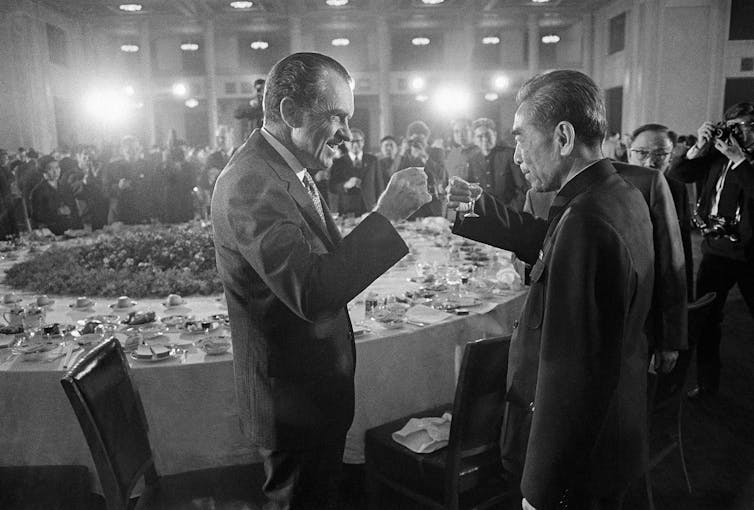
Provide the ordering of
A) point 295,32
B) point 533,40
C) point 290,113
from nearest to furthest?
point 290,113 < point 295,32 < point 533,40

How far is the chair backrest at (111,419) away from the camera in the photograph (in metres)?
1.76

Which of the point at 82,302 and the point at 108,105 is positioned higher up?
the point at 108,105

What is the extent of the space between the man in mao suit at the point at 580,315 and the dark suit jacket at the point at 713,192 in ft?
8.81

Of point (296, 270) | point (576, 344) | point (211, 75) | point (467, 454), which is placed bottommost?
point (467, 454)

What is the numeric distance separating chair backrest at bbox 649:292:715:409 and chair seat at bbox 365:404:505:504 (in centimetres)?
67

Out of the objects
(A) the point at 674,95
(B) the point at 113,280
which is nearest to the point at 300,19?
(A) the point at 674,95

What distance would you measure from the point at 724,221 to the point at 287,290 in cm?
333

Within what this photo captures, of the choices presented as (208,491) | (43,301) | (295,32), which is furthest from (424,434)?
(295,32)

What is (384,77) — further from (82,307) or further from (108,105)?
(82,307)

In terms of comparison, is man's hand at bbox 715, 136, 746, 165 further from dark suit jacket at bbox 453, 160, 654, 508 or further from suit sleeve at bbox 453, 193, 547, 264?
dark suit jacket at bbox 453, 160, 654, 508

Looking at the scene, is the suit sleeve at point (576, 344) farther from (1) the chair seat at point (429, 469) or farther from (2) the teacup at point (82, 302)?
(2) the teacup at point (82, 302)

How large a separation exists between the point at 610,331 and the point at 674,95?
14.6 metres

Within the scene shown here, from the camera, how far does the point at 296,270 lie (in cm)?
130

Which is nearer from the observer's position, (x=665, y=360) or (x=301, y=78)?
(x=301, y=78)
